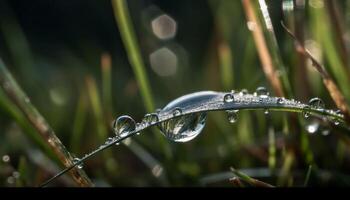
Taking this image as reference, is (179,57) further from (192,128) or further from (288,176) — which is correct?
(192,128)

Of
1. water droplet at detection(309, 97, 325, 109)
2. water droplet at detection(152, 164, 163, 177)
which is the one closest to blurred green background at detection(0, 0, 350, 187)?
water droplet at detection(152, 164, 163, 177)

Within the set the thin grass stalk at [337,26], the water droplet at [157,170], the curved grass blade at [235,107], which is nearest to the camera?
the curved grass blade at [235,107]

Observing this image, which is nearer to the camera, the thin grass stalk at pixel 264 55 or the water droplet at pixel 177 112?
the water droplet at pixel 177 112

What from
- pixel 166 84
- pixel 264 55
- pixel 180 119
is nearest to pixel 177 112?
pixel 180 119

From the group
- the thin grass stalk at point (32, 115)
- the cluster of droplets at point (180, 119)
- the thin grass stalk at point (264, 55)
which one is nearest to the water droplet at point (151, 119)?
the cluster of droplets at point (180, 119)

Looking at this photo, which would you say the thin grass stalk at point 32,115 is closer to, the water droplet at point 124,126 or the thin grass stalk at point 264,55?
the water droplet at point 124,126

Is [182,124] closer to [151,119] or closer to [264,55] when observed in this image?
[151,119]

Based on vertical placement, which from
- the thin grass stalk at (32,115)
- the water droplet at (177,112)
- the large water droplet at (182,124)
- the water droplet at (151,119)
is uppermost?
the thin grass stalk at (32,115)

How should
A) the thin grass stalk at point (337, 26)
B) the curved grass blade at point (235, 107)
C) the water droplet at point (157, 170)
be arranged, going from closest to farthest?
1. the curved grass blade at point (235, 107)
2. the thin grass stalk at point (337, 26)
3. the water droplet at point (157, 170)

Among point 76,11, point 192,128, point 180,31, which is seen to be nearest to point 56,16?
point 76,11
